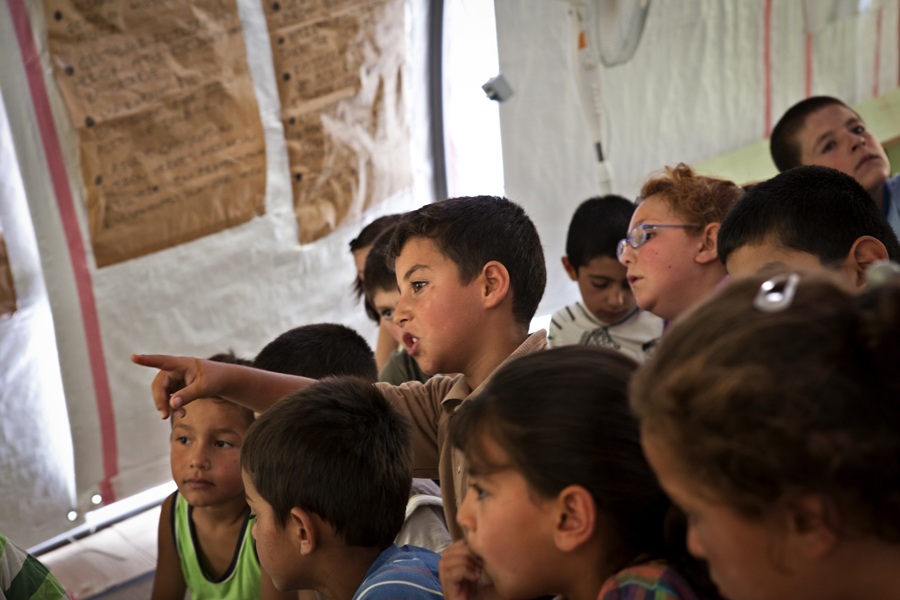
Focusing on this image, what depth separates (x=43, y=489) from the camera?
2.69 m

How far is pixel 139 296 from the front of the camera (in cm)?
287

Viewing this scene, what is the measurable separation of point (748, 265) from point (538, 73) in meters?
2.52

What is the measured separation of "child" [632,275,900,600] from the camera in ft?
1.97

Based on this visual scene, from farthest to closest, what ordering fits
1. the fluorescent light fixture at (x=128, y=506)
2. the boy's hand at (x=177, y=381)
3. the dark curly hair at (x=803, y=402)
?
the fluorescent light fixture at (x=128, y=506) → the boy's hand at (x=177, y=381) → the dark curly hair at (x=803, y=402)

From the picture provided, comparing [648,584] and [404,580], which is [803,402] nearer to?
[648,584]

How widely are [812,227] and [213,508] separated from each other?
1619 millimetres

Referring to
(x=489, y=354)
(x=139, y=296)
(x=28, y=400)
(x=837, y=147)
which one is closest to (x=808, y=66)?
(x=837, y=147)

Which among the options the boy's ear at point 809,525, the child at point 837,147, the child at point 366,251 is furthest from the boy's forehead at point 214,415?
the child at point 837,147

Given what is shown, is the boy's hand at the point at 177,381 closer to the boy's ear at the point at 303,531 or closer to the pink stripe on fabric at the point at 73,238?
the boy's ear at the point at 303,531

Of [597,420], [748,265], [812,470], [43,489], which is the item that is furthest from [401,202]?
[812,470]

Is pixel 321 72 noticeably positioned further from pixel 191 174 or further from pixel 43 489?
pixel 43 489

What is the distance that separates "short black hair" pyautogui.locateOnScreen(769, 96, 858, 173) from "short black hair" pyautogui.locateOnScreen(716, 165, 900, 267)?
1.42 m

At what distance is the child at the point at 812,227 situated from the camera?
1345 millimetres

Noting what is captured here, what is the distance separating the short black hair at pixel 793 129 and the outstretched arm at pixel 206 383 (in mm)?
2049
